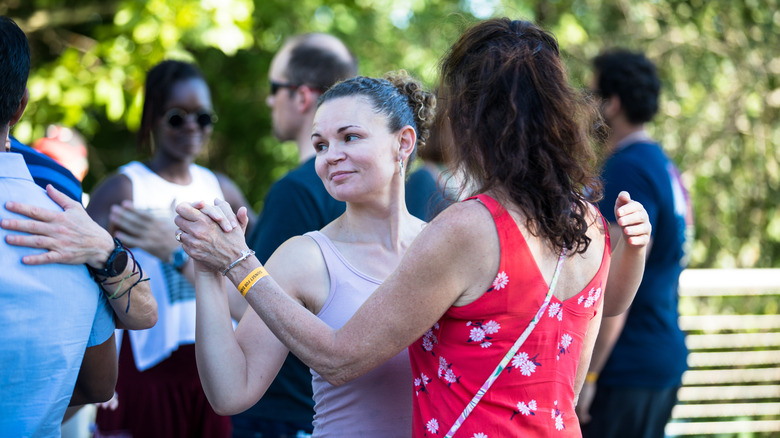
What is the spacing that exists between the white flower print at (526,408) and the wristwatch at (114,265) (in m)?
0.97

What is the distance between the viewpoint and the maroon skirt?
3.15m

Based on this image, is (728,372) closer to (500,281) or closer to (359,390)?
(359,390)

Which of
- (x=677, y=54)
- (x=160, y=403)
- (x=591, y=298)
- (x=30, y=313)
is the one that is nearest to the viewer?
(x=30, y=313)

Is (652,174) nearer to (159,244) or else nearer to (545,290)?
(545,290)

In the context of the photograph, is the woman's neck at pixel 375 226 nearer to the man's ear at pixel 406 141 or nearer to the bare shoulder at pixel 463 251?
the man's ear at pixel 406 141

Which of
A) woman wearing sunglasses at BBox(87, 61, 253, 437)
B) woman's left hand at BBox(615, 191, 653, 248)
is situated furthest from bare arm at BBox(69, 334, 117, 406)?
woman's left hand at BBox(615, 191, 653, 248)

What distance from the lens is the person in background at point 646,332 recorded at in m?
3.29

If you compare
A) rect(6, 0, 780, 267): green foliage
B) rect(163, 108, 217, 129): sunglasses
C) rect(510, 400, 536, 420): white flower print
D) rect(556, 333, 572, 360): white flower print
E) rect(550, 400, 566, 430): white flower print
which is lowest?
rect(510, 400, 536, 420): white flower print

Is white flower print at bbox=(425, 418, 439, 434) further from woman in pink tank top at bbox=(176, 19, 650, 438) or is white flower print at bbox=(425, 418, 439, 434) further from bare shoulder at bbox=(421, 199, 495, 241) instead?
bare shoulder at bbox=(421, 199, 495, 241)

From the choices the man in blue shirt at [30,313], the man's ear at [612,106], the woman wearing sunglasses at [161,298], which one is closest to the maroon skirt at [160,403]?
the woman wearing sunglasses at [161,298]

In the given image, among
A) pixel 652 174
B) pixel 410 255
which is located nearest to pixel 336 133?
Result: pixel 410 255

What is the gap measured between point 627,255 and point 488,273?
0.59 m

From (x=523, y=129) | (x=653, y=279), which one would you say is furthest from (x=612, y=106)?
(x=523, y=129)

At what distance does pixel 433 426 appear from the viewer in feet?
5.66
